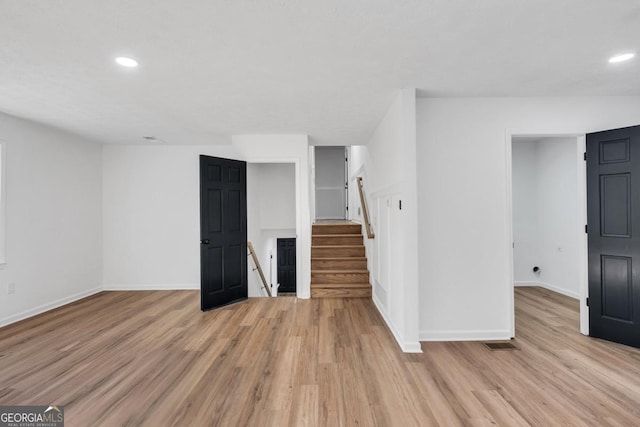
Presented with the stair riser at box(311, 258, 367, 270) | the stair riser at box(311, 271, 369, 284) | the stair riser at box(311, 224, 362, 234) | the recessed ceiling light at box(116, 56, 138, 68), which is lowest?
the stair riser at box(311, 271, 369, 284)

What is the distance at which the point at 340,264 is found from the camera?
507cm

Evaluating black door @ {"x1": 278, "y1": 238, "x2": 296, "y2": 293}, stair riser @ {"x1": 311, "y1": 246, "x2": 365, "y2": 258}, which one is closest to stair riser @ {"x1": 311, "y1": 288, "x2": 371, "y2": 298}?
stair riser @ {"x1": 311, "y1": 246, "x2": 365, "y2": 258}

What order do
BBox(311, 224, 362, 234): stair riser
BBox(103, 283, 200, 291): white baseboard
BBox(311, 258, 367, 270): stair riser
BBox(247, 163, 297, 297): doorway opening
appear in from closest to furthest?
BBox(311, 258, 367, 270): stair riser, BBox(103, 283, 200, 291): white baseboard, BBox(311, 224, 362, 234): stair riser, BBox(247, 163, 297, 297): doorway opening

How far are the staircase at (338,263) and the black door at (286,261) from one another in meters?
4.20

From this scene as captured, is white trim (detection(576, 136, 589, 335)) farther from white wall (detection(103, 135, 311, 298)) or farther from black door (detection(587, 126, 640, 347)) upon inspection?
white wall (detection(103, 135, 311, 298))

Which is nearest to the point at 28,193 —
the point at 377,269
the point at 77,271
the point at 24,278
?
the point at 24,278

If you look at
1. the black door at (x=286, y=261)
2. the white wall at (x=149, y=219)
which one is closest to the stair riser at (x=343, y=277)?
the white wall at (x=149, y=219)

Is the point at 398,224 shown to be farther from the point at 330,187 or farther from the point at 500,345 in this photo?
the point at 330,187

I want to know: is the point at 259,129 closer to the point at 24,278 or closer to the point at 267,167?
the point at 267,167

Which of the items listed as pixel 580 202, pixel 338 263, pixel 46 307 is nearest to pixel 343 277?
pixel 338 263

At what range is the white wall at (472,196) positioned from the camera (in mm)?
3094

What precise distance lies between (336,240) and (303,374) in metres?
3.21

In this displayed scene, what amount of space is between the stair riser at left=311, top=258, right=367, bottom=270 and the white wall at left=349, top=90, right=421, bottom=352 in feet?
2.98

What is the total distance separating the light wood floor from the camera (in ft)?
6.41
